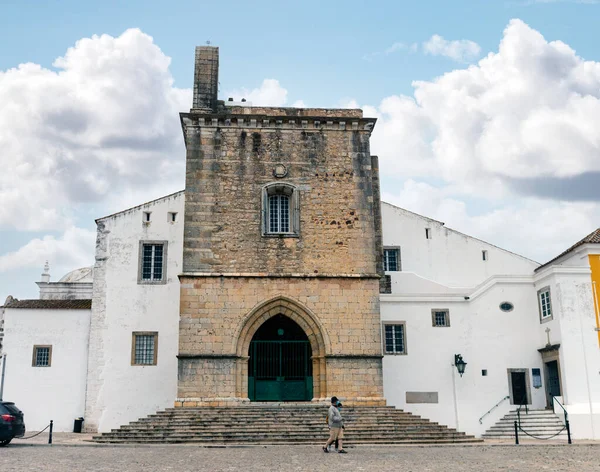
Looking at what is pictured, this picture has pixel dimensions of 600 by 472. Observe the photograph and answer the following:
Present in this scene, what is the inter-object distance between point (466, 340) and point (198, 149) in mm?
11614

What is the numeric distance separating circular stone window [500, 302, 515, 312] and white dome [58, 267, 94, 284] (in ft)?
72.7

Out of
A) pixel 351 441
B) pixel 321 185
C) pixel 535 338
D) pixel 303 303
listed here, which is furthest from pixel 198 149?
pixel 535 338

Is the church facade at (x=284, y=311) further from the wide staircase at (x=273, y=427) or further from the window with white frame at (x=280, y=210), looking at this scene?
the wide staircase at (x=273, y=427)

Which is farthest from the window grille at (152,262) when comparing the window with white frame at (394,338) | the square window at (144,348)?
the window with white frame at (394,338)

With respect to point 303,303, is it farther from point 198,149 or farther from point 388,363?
point 198,149

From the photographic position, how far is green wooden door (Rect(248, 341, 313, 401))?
941 inches

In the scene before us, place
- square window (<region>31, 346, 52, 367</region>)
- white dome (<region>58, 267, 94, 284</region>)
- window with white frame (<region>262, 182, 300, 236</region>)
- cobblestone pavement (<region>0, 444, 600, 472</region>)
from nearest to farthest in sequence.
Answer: cobblestone pavement (<region>0, 444, 600, 472</region>) < window with white frame (<region>262, 182, 300, 236</region>) < square window (<region>31, 346, 52, 367</region>) < white dome (<region>58, 267, 94, 284</region>)

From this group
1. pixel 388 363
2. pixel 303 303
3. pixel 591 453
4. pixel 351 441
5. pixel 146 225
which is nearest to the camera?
pixel 591 453

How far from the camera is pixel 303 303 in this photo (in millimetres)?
23219

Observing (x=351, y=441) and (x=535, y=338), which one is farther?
(x=535, y=338)

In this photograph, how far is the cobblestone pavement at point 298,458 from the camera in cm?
1359

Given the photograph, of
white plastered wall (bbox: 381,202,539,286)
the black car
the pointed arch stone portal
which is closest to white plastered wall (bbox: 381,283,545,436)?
the pointed arch stone portal

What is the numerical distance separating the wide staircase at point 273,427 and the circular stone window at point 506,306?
6375mm

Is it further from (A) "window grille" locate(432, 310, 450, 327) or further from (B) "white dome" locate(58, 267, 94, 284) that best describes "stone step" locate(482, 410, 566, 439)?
(B) "white dome" locate(58, 267, 94, 284)
